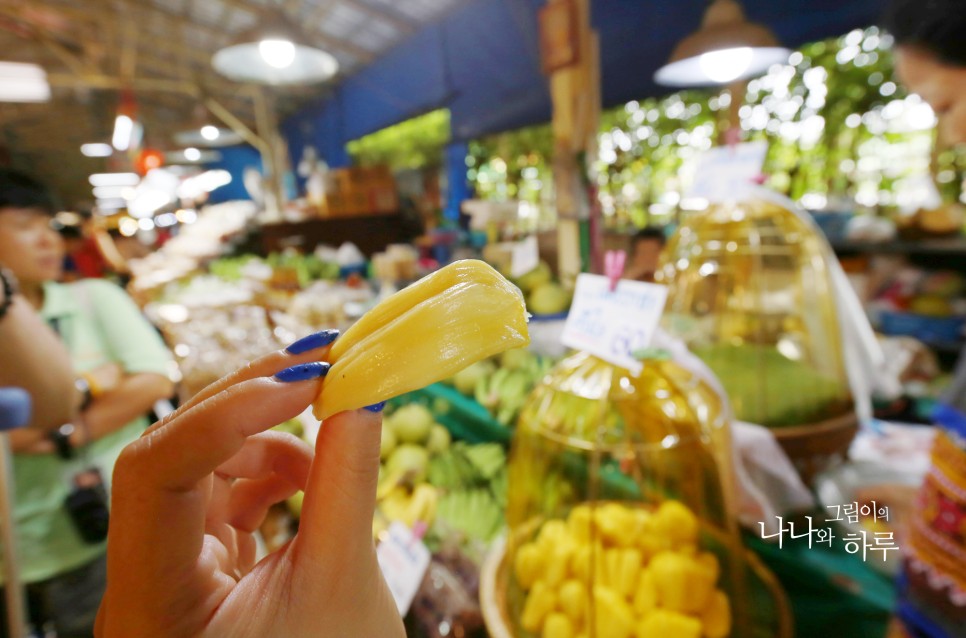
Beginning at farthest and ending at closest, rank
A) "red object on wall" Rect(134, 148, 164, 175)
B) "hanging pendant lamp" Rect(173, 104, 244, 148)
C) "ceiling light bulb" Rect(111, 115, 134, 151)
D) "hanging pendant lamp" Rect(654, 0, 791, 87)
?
"red object on wall" Rect(134, 148, 164, 175) < "hanging pendant lamp" Rect(173, 104, 244, 148) < "ceiling light bulb" Rect(111, 115, 134, 151) < "hanging pendant lamp" Rect(654, 0, 791, 87)

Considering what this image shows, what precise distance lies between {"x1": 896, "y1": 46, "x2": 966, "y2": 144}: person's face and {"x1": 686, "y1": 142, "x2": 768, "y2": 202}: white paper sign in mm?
351

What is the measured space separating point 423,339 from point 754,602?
3.79 feet

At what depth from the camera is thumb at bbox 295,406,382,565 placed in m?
0.36

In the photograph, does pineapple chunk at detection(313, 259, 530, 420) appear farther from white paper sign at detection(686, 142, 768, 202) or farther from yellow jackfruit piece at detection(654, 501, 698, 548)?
white paper sign at detection(686, 142, 768, 202)

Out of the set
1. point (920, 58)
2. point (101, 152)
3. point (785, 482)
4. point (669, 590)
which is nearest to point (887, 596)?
point (785, 482)

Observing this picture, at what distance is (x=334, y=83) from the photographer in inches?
266

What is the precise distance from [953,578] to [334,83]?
761cm

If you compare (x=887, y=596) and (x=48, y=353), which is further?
(x=48, y=353)

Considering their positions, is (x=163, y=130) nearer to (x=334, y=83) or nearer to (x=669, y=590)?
(x=334, y=83)

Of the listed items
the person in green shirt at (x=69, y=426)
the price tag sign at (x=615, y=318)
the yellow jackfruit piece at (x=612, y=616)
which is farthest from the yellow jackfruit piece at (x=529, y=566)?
the person in green shirt at (x=69, y=426)

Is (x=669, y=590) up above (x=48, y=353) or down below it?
below

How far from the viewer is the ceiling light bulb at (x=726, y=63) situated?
1862mm

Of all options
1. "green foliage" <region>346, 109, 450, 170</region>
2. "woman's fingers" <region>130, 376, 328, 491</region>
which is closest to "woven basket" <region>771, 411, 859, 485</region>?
"woman's fingers" <region>130, 376, 328, 491</region>

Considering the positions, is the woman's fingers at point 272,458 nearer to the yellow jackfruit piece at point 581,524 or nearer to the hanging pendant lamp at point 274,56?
the yellow jackfruit piece at point 581,524
